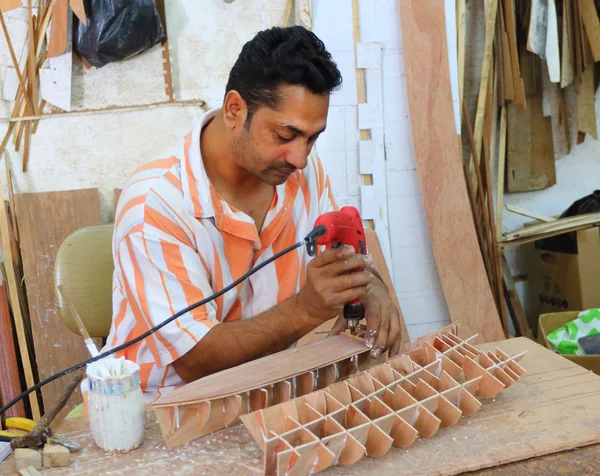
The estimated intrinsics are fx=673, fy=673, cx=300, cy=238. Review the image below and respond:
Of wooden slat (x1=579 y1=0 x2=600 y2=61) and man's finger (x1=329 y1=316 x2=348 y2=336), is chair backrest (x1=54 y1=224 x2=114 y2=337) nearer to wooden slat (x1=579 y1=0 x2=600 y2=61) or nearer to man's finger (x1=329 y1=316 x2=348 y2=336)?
man's finger (x1=329 y1=316 x2=348 y2=336)

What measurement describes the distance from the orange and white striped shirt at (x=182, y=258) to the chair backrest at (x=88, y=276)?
0.31 m

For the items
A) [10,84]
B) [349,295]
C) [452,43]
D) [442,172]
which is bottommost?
[349,295]

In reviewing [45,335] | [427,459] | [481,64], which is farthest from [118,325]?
[481,64]

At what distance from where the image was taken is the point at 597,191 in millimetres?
4457

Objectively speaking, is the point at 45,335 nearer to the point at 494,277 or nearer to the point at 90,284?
the point at 90,284

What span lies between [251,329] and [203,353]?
6.2 inches

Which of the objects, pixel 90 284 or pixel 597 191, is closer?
pixel 90 284

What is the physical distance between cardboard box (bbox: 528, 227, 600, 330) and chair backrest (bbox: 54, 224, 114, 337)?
2.86 meters

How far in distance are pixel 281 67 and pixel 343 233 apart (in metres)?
0.51

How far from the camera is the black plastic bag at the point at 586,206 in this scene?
14.1 ft

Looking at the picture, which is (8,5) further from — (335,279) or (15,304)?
(335,279)

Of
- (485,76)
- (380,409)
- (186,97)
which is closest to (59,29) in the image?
(186,97)

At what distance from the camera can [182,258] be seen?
78.2 inches

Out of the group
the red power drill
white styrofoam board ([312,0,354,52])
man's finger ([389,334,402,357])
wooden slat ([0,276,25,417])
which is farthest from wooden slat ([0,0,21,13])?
man's finger ([389,334,402,357])
